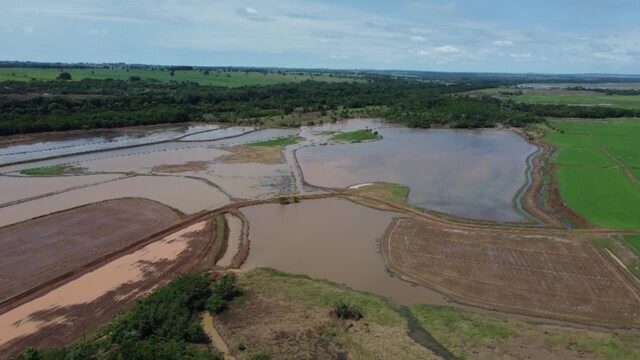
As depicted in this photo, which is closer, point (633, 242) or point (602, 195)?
point (633, 242)

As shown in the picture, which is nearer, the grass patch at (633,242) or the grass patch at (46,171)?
the grass patch at (633,242)

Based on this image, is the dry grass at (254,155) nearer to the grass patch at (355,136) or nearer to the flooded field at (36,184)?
the grass patch at (355,136)

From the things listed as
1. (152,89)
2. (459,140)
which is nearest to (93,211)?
(459,140)

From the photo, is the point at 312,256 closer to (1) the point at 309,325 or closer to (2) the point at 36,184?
(1) the point at 309,325

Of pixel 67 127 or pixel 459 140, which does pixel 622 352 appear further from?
pixel 67 127

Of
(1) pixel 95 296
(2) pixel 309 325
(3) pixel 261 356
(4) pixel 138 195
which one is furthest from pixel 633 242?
(4) pixel 138 195

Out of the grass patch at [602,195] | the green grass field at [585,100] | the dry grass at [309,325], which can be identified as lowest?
the dry grass at [309,325]

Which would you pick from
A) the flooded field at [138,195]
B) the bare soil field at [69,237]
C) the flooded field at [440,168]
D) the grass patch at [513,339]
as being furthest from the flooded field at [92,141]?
the grass patch at [513,339]
